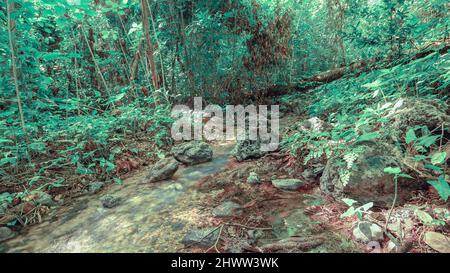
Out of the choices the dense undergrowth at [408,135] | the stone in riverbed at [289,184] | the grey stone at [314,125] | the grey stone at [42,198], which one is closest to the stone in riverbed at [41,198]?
the grey stone at [42,198]

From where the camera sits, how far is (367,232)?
1.18 meters

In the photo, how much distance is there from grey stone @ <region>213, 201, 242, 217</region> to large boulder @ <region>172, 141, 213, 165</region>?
1227mm

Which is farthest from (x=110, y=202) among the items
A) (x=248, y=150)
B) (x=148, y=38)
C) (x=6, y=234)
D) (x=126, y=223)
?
(x=148, y=38)

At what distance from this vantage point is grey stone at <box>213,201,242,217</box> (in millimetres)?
1641

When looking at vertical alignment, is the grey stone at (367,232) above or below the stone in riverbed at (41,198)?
above

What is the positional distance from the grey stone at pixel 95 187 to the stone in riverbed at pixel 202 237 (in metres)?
1.51

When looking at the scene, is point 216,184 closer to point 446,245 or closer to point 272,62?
point 446,245

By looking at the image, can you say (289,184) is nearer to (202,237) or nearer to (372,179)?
(372,179)

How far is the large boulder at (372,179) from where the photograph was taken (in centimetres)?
142

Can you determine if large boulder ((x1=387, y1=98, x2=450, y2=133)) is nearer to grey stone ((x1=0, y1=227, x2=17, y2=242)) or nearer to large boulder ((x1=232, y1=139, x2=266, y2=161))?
large boulder ((x1=232, y1=139, x2=266, y2=161))

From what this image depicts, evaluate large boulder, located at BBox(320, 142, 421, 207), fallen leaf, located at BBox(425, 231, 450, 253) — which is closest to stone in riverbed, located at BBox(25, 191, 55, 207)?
large boulder, located at BBox(320, 142, 421, 207)

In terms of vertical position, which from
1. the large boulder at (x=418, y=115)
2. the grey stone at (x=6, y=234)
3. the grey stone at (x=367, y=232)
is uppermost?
the large boulder at (x=418, y=115)

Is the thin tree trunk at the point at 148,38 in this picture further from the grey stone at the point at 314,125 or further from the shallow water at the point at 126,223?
the grey stone at the point at 314,125
